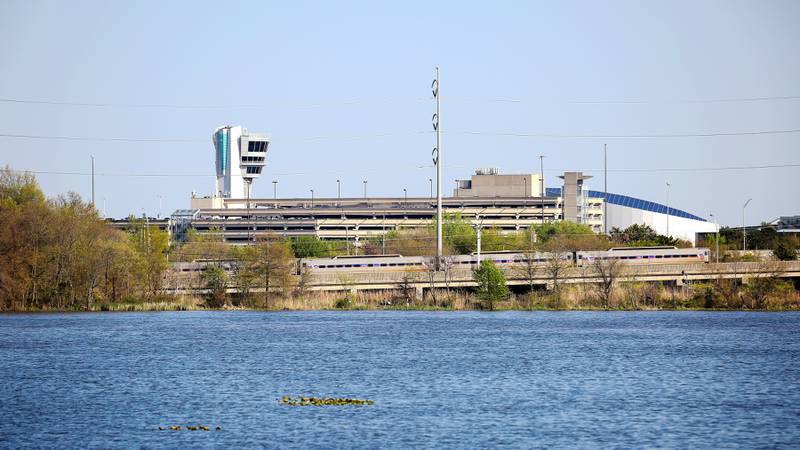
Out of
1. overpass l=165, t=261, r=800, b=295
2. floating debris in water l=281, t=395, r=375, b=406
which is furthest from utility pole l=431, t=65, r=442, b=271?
floating debris in water l=281, t=395, r=375, b=406

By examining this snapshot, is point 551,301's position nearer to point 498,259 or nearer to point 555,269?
point 555,269

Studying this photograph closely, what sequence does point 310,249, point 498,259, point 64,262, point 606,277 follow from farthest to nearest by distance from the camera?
point 310,249 → point 498,259 → point 606,277 → point 64,262

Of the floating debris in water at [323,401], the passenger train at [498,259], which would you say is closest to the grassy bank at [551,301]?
the passenger train at [498,259]

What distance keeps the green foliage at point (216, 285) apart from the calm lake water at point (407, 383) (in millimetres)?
21195

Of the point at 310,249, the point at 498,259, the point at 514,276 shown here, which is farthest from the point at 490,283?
the point at 310,249


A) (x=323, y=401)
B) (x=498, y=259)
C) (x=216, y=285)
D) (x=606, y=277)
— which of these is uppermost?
(x=498, y=259)

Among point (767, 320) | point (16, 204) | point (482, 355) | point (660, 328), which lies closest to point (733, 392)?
point (482, 355)

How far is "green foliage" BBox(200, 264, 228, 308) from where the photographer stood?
12419 centimetres

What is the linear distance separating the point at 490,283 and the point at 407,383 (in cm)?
5965

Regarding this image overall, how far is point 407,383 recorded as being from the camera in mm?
60469

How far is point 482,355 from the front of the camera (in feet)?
245

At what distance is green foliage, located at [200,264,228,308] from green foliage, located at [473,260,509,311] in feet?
86.5

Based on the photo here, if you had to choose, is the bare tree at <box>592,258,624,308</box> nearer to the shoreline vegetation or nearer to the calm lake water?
the shoreline vegetation

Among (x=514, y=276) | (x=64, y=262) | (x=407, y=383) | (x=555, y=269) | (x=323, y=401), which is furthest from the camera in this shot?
(x=514, y=276)
